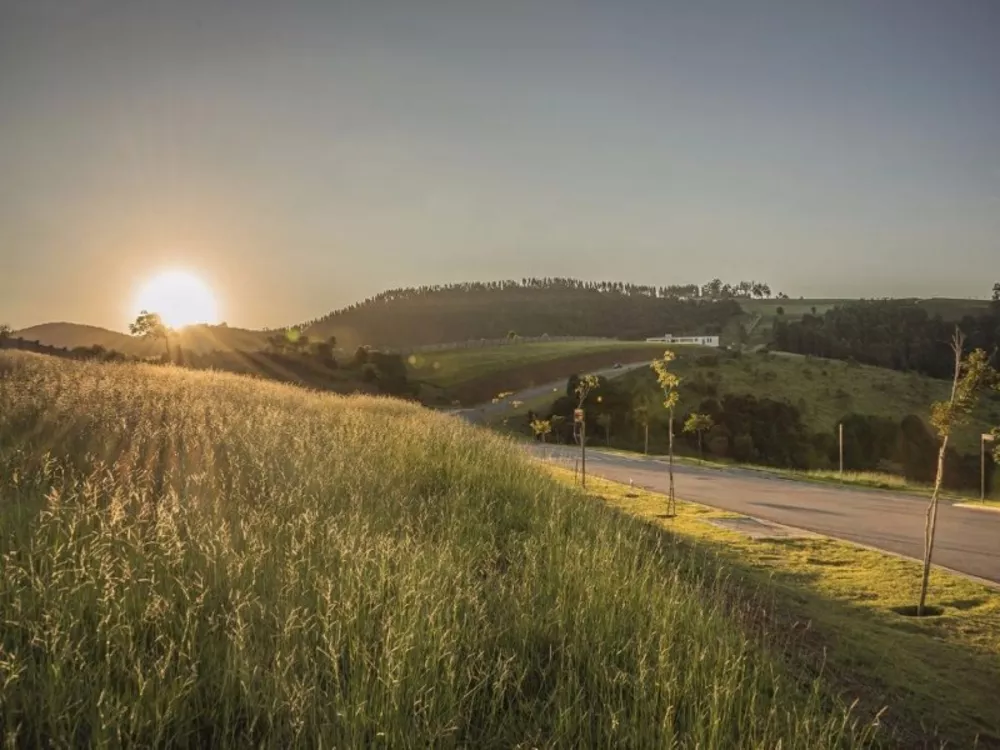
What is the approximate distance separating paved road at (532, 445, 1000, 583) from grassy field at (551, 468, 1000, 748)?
1.70 m

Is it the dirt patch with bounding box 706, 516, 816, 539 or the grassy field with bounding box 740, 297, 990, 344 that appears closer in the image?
the dirt patch with bounding box 706, 516, 816, 539

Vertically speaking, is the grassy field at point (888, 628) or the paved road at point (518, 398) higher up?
the grassy field at point (888, 628)

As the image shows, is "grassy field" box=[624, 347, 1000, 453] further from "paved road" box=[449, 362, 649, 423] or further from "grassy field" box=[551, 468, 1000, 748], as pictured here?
"grassy field" box=[551, 468, 1000, 748]

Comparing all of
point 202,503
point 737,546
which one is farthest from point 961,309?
point 202,503

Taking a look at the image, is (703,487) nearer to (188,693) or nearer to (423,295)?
(188,693)

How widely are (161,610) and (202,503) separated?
6.94 ft

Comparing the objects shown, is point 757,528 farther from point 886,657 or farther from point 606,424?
point 606,424

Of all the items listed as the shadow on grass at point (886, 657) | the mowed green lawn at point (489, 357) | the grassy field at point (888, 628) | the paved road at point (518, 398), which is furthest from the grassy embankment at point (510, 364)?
the shadow on grass at point (886, 657)

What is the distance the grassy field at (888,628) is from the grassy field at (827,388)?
4651 cm

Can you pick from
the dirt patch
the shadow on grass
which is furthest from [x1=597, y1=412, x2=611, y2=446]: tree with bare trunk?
the shadow on grass

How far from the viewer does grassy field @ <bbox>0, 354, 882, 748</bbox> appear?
320 centimetres

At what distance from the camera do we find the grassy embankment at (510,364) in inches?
2682

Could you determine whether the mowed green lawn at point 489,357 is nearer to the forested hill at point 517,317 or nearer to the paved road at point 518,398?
the paved road at point 518,398

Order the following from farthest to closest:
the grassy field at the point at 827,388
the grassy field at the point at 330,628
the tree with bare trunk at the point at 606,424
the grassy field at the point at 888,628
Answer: the grassy field at the point at 827,388, the tree with bare trunk at the point at 606,424, the grassy field at the point at 888,628, the grassy field at the point at 330,628
